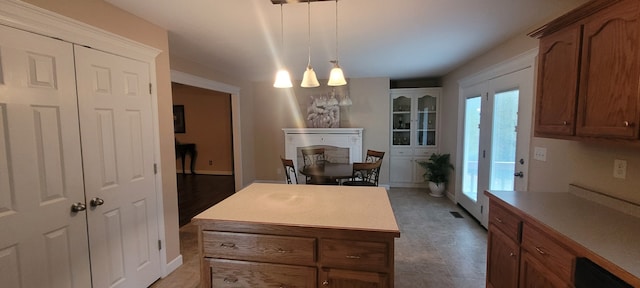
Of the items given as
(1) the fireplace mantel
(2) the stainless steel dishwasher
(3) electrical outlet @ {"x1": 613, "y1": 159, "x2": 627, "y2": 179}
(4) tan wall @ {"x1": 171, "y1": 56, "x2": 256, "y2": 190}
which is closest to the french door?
(3) electrical outlet @ {"x1": 613, "y1": 159, "x2": 627, "y2": 179}

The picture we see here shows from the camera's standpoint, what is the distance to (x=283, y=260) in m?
1.51

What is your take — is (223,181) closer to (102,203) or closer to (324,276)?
(102,203)

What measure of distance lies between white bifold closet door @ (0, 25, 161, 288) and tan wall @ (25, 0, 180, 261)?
0.18 m

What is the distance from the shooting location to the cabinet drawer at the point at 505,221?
1668mm

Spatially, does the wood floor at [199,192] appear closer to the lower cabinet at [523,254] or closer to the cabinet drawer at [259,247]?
the cabinet drawer at [259,247]

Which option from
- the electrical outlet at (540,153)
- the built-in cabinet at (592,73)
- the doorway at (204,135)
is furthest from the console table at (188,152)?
the built-in cabinet at (592,73)

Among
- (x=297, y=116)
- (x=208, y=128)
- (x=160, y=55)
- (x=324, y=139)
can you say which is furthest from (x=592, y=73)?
(x=208, y=128)

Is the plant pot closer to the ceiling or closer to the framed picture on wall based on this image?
the ceiling

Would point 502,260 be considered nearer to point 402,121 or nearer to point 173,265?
point 173,265

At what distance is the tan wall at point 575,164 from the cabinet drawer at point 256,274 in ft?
6.65

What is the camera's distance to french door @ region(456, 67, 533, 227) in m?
2.67

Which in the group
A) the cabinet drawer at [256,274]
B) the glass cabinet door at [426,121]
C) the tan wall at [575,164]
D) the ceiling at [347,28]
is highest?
the ceiling at [347,28]

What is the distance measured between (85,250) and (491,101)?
14.1 ft

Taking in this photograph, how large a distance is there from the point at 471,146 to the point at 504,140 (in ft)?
3.10
